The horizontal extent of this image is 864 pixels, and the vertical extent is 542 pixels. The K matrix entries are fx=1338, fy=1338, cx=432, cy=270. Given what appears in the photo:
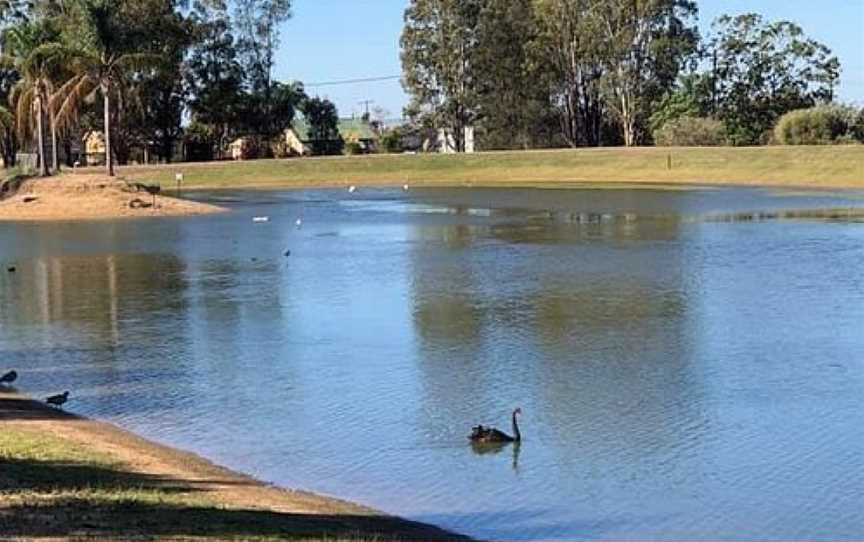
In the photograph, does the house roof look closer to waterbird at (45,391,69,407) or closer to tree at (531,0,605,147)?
tree at (531,0,605,147)

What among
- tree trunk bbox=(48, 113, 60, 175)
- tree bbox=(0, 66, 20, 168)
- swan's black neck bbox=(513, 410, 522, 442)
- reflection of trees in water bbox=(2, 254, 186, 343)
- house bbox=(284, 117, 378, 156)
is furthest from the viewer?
house bbox=(284, 117, 378, 156)

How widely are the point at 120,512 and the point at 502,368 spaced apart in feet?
31.1

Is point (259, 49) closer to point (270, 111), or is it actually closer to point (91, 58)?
point (270, 111)

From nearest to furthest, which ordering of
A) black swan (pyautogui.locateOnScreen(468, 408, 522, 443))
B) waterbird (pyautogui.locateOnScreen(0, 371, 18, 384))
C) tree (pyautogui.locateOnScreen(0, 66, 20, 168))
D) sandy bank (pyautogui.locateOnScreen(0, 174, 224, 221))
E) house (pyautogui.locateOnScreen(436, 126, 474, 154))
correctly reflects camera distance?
black swan (pyautogui.locateOnScreen(468, 408, 522, 443)) < waterbird (pyautogui.locateOnScreen(0, 371, 18, 384)) < sandy bank (pyautogui.locateOnScreen(0, 174, 224, 221)) < tree (pyautogui.locateOnScreen(0, 66, 20, 168)) < house (pyautogui.locateOnScreen(436, 126, 474, 154))

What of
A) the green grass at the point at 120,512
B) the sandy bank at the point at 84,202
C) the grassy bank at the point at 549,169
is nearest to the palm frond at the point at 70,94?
the sandy bank at the point at 84,202

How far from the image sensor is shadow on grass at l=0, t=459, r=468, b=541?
8913 mm

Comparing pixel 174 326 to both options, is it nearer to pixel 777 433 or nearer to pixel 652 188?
pixel 777 433

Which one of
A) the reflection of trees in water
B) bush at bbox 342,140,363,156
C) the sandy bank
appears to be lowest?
the reflection of trees in water

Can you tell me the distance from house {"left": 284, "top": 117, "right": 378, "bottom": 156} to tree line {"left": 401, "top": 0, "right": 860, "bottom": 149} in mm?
12676

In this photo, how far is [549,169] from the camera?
90000mm

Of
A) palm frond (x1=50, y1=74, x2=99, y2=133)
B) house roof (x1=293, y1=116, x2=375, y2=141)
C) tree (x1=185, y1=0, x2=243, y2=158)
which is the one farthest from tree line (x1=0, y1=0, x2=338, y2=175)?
house roof (x1=293, y1=116, x2=375, y2=141)

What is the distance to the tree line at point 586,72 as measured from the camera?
103938 millimetres

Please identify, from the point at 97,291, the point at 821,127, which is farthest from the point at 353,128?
the point at 97,291

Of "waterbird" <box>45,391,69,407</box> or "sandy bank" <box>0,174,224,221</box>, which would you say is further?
"sandy bank" <box>0,174,224,221</box>
